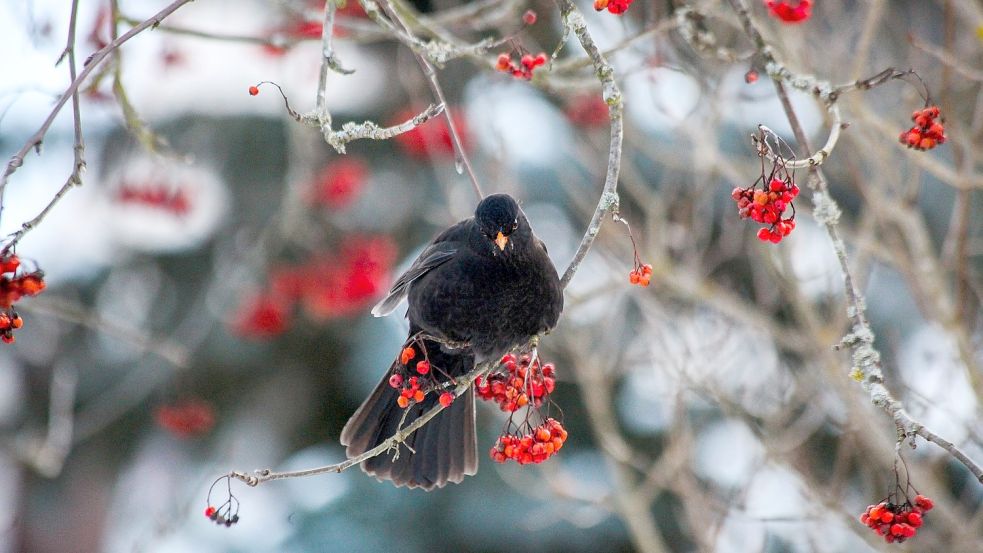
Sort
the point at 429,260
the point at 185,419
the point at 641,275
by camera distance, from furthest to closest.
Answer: the point at 185,419, the point at 429,260, the point at 641,275

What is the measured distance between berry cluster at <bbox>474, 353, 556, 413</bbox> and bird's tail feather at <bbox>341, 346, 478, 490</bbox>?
2.13ft

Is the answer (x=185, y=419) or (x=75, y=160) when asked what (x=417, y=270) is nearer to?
(x=75, y=160)

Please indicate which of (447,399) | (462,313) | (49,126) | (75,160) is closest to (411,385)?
(447,399)

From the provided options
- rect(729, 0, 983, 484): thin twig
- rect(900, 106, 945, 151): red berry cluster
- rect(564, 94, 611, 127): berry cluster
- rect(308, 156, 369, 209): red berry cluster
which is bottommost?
rect(308, 156, 369, 209): red berry cluster

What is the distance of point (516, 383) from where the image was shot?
3041mm

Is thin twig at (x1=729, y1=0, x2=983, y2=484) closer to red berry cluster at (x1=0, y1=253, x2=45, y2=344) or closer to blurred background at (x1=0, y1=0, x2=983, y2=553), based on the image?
blurred background at (x1=0, y1=0, x2=983, y2=553)

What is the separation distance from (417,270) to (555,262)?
233 cm

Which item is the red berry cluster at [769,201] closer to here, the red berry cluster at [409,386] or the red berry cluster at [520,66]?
the red berry cluster at [520,66]

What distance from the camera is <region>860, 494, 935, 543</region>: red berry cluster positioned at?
2342 mm

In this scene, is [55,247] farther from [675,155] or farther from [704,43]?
[704,43]

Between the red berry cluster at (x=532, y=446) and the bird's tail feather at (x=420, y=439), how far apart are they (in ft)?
3.02

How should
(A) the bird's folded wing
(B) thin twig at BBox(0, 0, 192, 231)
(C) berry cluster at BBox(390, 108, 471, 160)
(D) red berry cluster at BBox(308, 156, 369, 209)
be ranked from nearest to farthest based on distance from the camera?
(B) thin twig at BBox(0, 0, 192, 231) < (A) the bird's folded wing < (C) berry cluster at BBox(390, 108, 471, 160) < (D) red berry cluster at BBox(308, 156, 369, 209)

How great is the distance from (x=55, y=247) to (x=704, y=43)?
6027 mm

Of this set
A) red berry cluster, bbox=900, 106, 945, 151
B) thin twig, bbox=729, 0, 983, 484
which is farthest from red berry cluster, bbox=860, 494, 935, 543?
red berry cluster, bbox=900, 106, 945, 151
